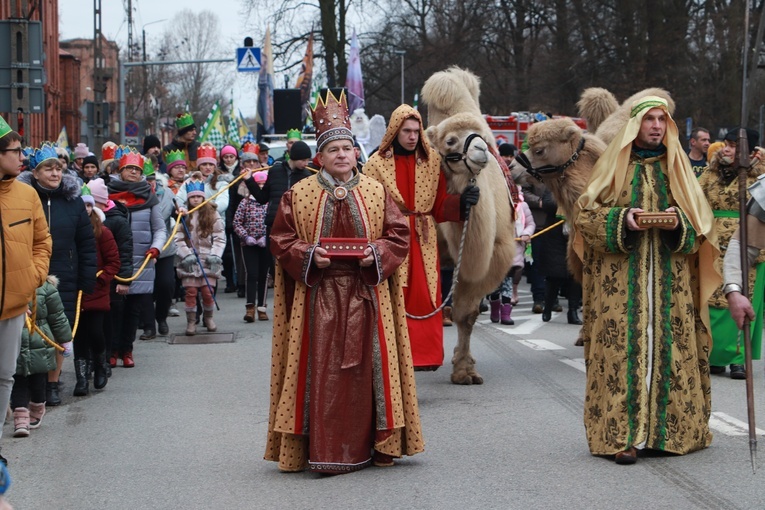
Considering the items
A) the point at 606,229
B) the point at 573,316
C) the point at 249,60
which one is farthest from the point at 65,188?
the point at 249,60

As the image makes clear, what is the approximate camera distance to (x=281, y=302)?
7.05 meters

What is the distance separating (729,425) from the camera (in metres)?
8.01

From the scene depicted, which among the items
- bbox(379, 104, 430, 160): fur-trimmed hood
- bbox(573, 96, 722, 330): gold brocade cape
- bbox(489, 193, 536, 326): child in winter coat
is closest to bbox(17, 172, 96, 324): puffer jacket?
bbox(379, 104, 430, 160): fur-trimmed hood

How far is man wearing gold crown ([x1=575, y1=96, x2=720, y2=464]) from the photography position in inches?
272

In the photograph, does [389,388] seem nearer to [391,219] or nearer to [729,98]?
[391,219]

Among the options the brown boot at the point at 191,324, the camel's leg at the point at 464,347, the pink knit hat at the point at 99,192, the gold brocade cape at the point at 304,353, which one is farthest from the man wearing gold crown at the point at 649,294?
the brown boot at the point at 191,324

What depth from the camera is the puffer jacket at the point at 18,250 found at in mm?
6926

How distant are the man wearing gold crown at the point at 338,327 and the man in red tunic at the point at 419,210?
207 centimetres

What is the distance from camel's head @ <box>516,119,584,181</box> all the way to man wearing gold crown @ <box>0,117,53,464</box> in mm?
3985

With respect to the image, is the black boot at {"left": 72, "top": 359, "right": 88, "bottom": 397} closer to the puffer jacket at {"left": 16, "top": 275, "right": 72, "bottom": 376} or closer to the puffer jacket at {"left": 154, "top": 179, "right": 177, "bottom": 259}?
the puffer jacket at {"left": 16, "top": 275, "right": 72, "bottom": 376}

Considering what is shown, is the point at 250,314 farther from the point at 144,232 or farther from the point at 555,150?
the point at 555,150

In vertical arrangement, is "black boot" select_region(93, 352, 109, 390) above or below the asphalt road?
above

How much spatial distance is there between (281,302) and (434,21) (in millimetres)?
45851

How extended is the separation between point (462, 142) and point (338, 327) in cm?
305
